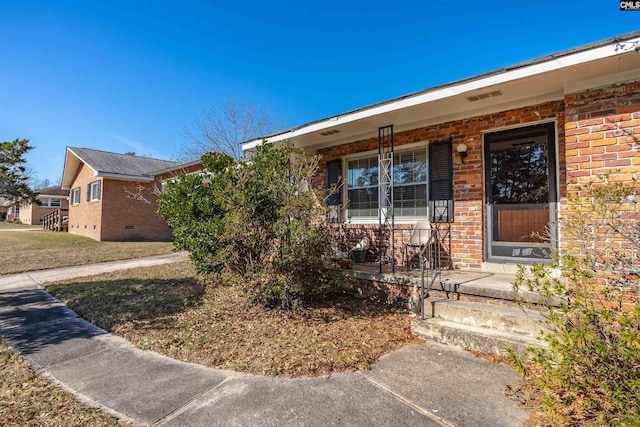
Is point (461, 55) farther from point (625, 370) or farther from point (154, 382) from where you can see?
point (154, 382)

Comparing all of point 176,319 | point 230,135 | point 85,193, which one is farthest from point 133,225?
point 176,319

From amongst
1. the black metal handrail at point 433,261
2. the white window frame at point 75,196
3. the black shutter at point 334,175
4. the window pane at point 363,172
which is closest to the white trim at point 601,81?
the black metal handrail at point 433,261

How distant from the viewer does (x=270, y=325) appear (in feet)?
13.3

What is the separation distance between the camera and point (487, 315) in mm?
3475

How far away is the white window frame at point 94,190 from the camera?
52.4ft

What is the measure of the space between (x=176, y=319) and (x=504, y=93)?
5643 millimetres

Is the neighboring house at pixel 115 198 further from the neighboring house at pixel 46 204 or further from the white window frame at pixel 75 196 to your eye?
the neighboring house at pixel 46 204

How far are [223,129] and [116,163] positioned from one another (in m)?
6.27

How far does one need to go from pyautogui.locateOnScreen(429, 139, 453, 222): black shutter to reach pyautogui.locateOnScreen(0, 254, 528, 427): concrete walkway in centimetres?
265

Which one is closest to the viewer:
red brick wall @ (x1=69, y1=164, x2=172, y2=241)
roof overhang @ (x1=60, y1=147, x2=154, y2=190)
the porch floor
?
the porch floor

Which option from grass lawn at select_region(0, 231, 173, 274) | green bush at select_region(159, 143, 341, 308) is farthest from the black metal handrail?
grass lawn at select_region(0, 231, 173, 274)

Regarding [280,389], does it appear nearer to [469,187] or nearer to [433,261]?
[433,261]

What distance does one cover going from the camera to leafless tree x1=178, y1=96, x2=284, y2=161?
53.0 feet

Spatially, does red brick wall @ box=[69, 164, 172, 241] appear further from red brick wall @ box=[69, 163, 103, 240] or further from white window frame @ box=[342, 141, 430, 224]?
white window frame @ box=[342, 141, 430, 224]
